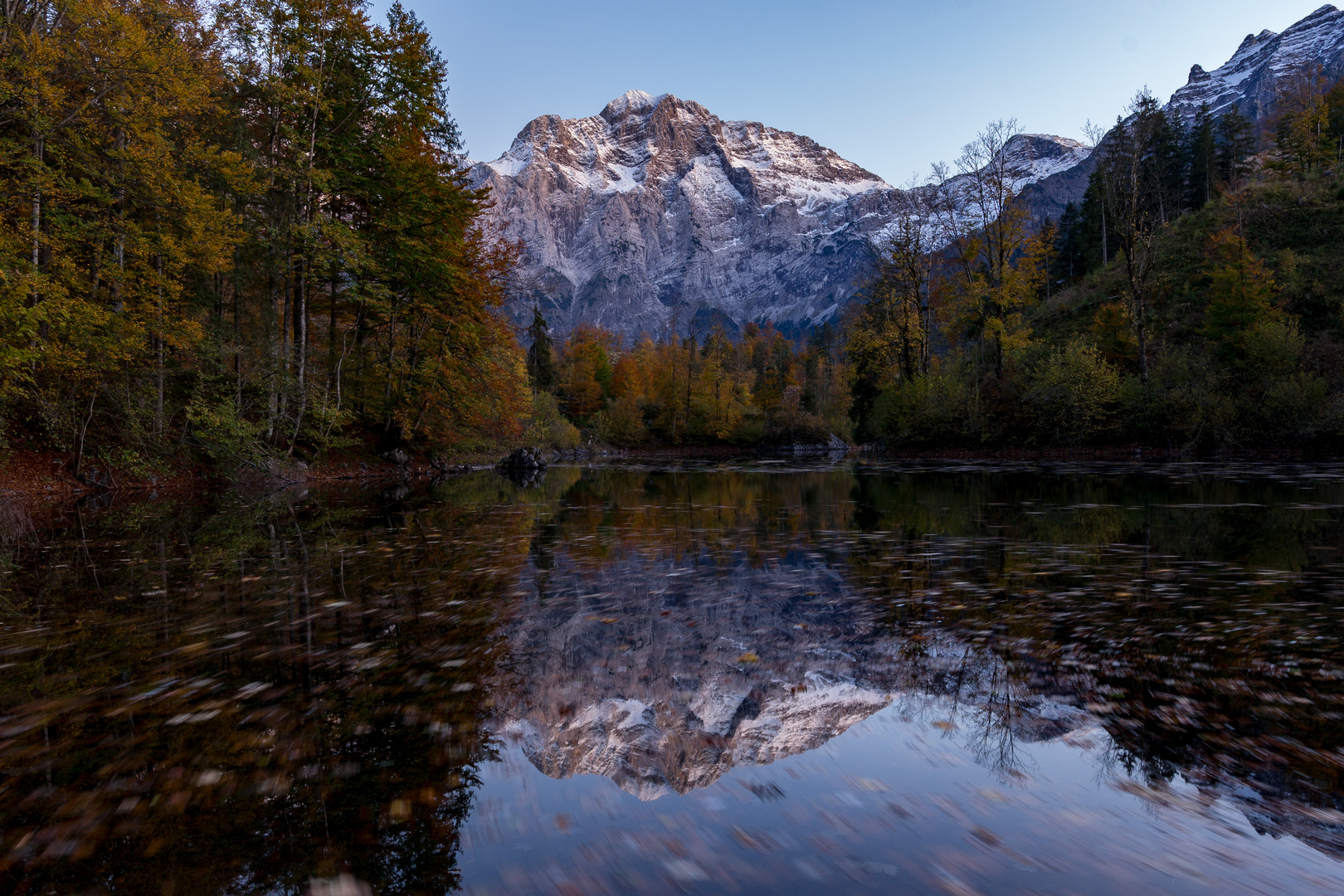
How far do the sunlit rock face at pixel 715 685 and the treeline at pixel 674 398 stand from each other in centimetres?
5110

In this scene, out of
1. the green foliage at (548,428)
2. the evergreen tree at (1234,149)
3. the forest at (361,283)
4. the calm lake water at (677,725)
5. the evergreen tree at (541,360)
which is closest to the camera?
the calm lake water at (677,725)

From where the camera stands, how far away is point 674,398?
A: 77.5m

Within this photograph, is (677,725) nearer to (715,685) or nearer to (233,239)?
(715,685)

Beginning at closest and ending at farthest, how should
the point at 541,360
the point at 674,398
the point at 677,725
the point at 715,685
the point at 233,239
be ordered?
the point at 677,725 → the point at 715,685 → the point at 233,239 → the point at 674,398 → the point at 541,360

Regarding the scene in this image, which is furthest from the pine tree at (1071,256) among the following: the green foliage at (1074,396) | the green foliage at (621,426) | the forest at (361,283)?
the green foliage at (621,426)

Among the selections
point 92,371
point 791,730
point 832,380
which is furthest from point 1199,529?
point 832,380

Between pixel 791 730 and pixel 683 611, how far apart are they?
254cm

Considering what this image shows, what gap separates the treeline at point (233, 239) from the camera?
1658 centimetres

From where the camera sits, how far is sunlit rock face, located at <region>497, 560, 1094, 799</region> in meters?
3.46

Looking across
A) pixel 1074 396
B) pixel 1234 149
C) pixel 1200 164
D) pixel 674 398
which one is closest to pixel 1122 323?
pixel 1074 396

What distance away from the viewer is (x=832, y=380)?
10056 cm

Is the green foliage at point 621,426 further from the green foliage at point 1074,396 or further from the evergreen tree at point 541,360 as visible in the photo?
the green foliage at point 1074,396

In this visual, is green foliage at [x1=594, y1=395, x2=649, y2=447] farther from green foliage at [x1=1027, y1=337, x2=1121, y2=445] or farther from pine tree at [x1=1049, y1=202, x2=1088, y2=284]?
pine tree at [x1=1049, y1=202, x2=1088, y2=284]

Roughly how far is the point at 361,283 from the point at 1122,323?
1652 inches
